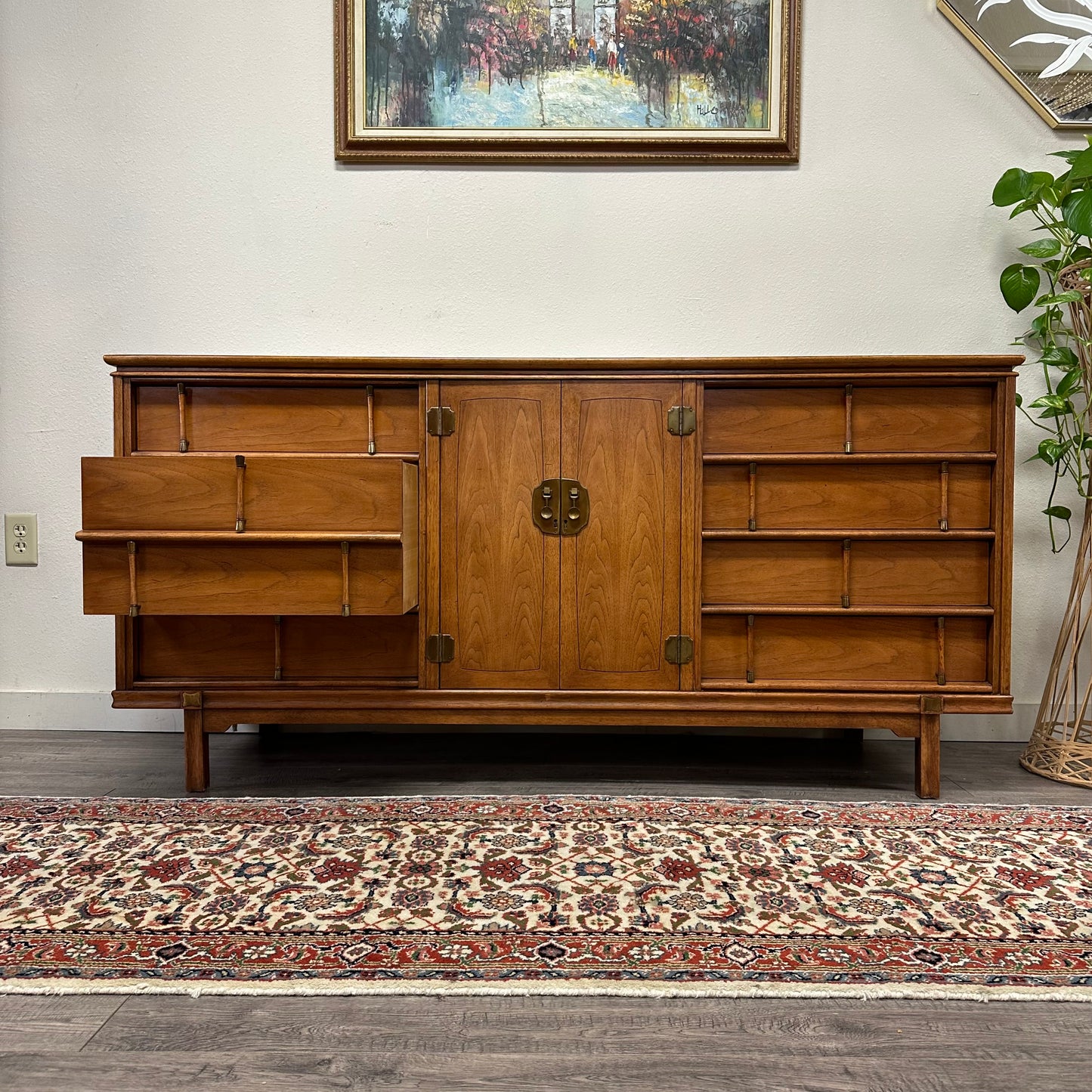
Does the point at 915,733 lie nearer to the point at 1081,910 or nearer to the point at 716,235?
the point at 1081,910

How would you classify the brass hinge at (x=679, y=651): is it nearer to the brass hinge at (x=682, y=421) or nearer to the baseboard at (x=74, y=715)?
the brass hinge at (x=682, y=421)

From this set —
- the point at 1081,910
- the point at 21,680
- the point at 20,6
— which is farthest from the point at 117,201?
the point at 1081,910

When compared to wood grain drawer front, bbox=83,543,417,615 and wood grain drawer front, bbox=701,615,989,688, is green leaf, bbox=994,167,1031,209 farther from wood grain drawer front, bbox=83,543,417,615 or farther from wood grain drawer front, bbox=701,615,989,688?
wood grain drawer front, bbox=83,543,417,615

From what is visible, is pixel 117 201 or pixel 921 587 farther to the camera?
pixel 117 201

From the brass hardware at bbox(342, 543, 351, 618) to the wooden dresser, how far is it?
0.51 ft

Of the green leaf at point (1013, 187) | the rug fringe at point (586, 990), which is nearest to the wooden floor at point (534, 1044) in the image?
the rug fringe at point (586, 990)

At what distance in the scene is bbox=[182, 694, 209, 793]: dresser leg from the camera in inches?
65.7

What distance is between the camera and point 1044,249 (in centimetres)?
187

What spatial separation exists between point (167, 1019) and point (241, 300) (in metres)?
1.81

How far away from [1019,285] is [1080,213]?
0.24m

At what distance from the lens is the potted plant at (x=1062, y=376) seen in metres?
1.78

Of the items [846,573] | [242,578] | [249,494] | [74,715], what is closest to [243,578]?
[242,578]

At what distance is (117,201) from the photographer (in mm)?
2148

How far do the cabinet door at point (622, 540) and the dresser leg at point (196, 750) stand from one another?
0.81 m
